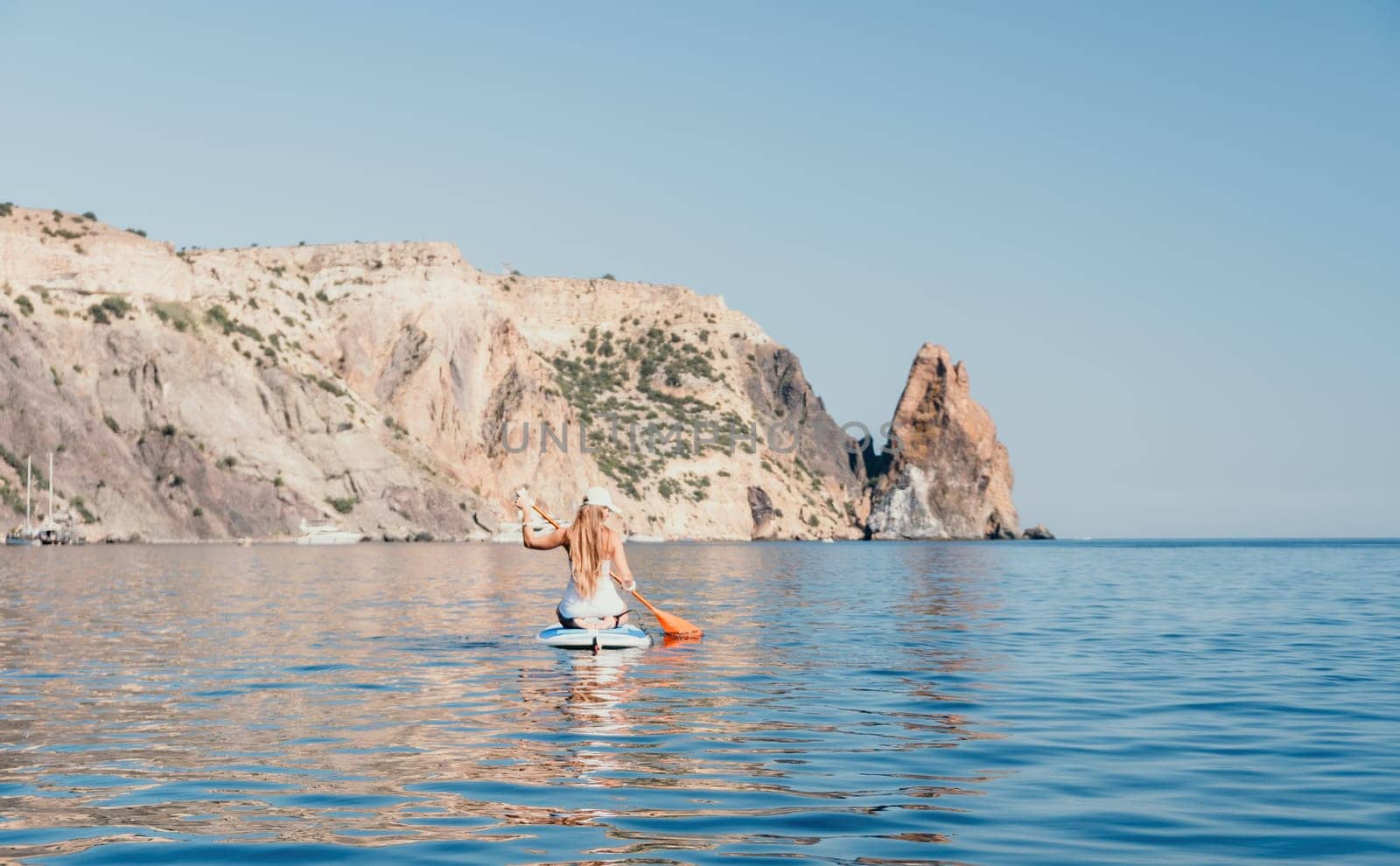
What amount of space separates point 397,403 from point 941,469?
3656 inches

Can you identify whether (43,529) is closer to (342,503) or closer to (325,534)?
(325,534)

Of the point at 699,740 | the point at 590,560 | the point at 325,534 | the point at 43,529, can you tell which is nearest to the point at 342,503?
the point at 325,534

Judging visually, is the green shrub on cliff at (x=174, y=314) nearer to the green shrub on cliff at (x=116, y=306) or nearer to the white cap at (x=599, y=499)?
the green shrub on cliff at (x=116, y=306)

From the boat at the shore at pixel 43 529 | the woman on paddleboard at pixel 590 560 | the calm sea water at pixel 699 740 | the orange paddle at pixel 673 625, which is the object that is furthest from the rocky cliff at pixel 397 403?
the woman on paddleboard at pixel 590 560

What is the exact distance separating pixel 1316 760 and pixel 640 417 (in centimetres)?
15199

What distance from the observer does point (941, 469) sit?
187 meters

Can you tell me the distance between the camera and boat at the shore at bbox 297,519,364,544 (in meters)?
88.6

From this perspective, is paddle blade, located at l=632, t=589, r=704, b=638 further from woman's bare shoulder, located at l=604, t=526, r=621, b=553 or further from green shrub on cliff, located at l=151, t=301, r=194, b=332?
green shrub on cliff, located at l=151, t=301, r=194, b=332

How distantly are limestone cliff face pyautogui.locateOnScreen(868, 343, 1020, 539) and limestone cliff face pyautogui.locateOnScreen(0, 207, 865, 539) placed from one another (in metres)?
6.07

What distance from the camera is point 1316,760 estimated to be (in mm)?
11461

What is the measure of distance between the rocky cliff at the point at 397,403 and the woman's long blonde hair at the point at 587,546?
6909cm

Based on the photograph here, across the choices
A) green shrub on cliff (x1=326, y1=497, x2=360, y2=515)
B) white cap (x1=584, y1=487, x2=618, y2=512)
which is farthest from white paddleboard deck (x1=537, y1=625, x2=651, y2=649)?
green shrub on cliff (x1=326, y1=497, x2=360, y2=515)

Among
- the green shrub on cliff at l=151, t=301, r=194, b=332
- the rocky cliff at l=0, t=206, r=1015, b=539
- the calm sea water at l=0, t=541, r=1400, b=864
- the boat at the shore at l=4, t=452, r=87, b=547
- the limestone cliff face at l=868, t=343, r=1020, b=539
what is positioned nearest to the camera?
the calm sea water at l=0, t=541, r=1400, b=864

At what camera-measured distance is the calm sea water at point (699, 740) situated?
8.52 meters
